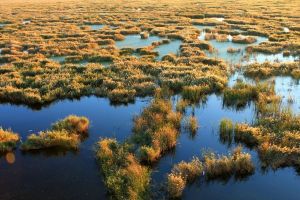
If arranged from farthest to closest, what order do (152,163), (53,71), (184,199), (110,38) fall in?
(110,38) → (53,71) → (152,163) → (184,199)

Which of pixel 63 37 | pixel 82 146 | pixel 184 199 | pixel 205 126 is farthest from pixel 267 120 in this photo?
pixel 63 37

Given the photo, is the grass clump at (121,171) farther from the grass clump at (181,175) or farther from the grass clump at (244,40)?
the grass clump at (244,40)

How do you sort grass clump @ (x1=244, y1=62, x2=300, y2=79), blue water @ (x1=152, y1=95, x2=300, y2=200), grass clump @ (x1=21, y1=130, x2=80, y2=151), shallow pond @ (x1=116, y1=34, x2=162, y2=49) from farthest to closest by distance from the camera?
shallow pond @ (x1=116, y1=34, x2=162, y2=49) < grass clump @ (x1=244, y1=62, x2=300, y2=79) < grass clump @ (x1=21, y1=130, x2=80, y2=151) < blue water @ (x1=152, y1=95, x2=300, y2=200)

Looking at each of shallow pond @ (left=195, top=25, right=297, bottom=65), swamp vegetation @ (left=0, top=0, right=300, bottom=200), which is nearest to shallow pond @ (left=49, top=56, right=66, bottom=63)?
swamp vegetation @ (left=0, top=0, right=300, bottom=200)

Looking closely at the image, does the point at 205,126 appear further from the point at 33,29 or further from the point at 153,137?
the point at 33,29

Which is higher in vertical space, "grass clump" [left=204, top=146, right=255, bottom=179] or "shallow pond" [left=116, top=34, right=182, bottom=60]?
"shallow pond" [left=116, top=34, right=182, bottom=60]

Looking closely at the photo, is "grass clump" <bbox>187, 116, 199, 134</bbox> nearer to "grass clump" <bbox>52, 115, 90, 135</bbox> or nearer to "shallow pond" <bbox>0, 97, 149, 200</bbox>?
"shallow pond" <bbox>0, 97, 149, 200</bbox>
